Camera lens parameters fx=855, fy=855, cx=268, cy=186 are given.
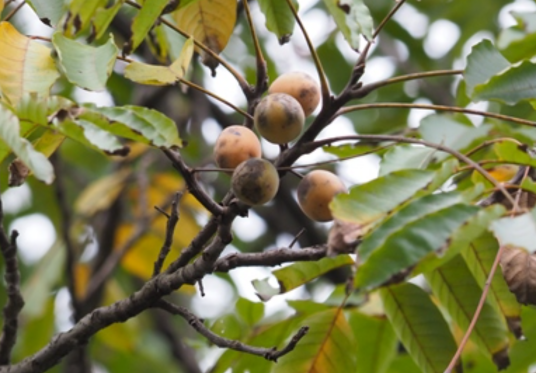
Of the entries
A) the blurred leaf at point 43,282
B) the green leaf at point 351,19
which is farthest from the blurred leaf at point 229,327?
the blurred leaf at point 43,282

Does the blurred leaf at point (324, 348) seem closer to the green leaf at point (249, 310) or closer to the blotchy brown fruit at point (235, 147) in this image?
the green leaf at point (249, 310)

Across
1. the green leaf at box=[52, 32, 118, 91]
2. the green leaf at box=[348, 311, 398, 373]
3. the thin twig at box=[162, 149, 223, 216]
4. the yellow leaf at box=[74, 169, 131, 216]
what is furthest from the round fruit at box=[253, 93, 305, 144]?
the yellow leaf at box=[74, 169, 131, 216]

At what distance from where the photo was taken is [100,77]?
1102 millimetres

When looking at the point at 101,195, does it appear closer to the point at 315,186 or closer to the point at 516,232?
the point at 315,186

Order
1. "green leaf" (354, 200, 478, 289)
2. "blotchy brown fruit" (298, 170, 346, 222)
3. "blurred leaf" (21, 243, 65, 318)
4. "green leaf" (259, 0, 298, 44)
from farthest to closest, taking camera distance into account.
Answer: "blurred leaf" (21, 243, 65, 318) < "green leaf" (259, 0, 298, 44) < "blotchy brown fruit" (298, 170, 346, 222) < "green leaf" (354, 200, 478, 289)

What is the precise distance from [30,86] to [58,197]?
140cm

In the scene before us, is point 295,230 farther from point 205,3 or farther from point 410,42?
point 205,3

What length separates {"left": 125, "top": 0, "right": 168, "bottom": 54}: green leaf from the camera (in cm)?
117

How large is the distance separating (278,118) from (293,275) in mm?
274

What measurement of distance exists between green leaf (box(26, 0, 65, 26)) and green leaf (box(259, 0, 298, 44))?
0.32m

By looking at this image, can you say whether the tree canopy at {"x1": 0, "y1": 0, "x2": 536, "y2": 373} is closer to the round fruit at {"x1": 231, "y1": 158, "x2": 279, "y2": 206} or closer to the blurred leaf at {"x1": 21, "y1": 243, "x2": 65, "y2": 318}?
the round fruit at {"x1": 231, "y1": 158, "x2": 279, "y2": 206}

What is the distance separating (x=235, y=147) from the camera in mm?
1244

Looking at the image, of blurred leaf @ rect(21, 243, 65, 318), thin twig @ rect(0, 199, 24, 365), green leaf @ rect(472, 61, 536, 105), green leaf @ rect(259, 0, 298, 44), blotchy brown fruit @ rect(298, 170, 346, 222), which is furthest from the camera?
blurred leaf @ rect(21, 243, 65, 318)

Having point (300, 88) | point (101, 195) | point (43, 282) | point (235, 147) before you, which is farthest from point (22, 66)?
point (101, 195)
